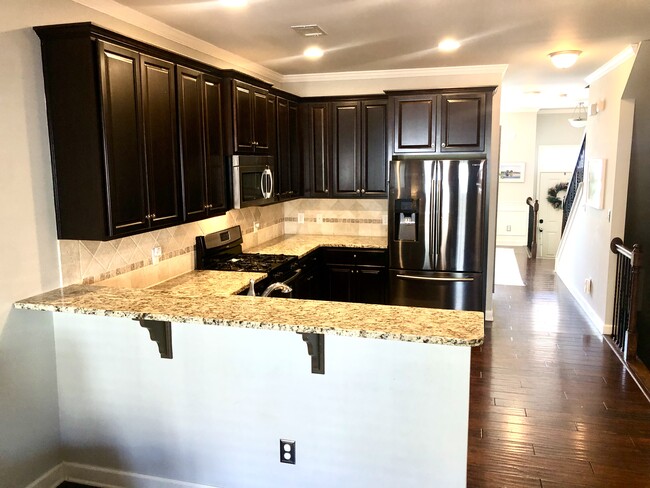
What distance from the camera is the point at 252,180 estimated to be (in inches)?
164

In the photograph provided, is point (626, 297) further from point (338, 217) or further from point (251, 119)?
point (251, 119)

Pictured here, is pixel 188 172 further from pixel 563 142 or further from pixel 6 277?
pixel 563 142

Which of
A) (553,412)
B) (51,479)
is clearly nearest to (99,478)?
(51,479)

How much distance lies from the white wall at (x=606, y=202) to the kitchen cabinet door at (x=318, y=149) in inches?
111

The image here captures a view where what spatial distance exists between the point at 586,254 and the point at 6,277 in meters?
5.98

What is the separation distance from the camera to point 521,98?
8172 millimetres

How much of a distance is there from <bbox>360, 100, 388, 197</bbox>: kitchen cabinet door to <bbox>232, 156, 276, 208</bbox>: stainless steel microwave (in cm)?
123

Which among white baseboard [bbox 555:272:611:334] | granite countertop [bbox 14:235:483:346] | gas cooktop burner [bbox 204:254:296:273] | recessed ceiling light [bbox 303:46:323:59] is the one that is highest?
recessed ceiling light [bbox 303:46:323:59]

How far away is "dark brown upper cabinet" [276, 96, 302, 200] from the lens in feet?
16.3

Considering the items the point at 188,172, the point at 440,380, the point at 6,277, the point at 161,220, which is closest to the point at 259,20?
the point at 188,172

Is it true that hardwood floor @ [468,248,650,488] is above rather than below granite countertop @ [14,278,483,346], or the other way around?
below

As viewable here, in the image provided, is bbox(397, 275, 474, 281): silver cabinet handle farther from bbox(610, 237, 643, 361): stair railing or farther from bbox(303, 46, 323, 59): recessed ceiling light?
bbox(303, 46, 323, 59): recessed ceiling light

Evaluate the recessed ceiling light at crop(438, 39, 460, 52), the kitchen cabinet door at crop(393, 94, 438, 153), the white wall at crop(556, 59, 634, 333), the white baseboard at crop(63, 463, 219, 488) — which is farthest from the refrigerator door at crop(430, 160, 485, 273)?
the white baseboard at crop(63, 463, 219, 488)

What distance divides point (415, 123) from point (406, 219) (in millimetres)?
935
